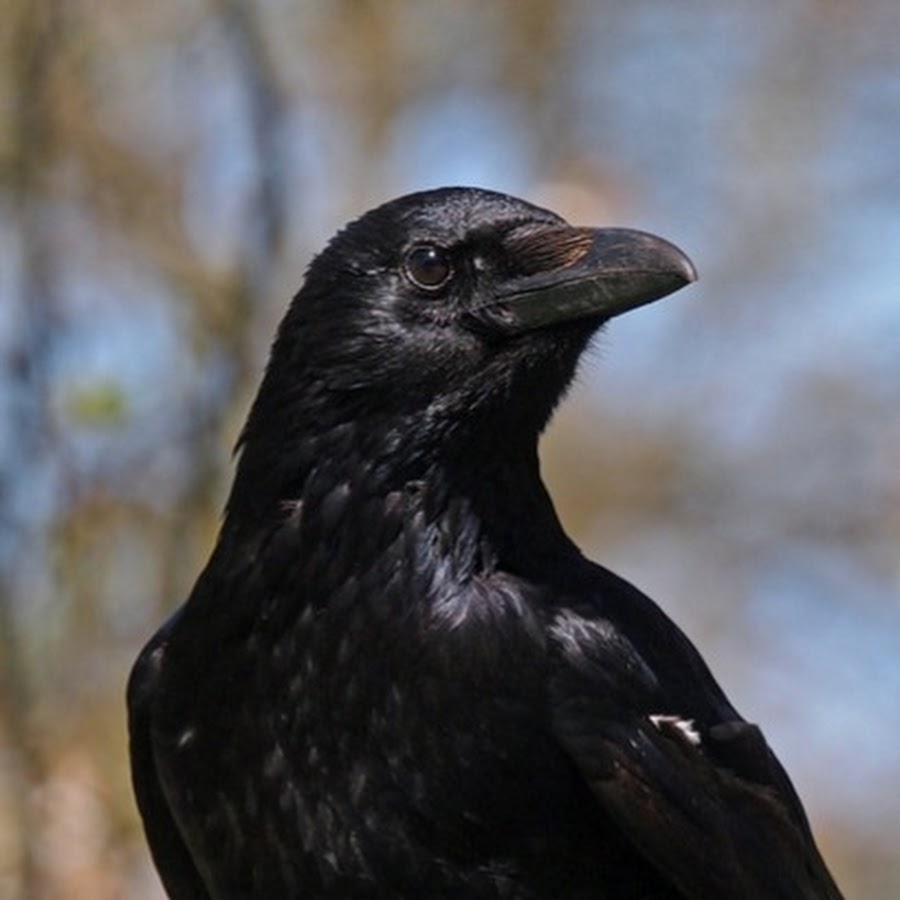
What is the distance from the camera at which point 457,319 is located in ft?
15.0

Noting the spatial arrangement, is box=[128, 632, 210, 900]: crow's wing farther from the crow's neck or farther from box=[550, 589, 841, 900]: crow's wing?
box=[550, 589, 841, 900]: crow's wing

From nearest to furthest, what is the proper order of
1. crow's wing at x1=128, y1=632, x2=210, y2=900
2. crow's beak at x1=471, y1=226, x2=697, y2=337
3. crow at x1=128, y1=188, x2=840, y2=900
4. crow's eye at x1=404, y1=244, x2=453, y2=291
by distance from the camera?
1. crow at x1=128, y1=188, x2=840, y2=900
2. crow's beak at x1=471, y1=226, x2=697, y2=337
3. crow's eye at x1=404, y1=244, x2=453, y2=291
4. crow's wing at x1=128, y1=632, x2=210, y2=900

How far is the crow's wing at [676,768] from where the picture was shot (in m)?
4.42

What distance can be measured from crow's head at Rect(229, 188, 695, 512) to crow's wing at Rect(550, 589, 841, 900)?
403 millimetres

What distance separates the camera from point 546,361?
15.1 feet

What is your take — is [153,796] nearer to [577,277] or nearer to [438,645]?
[438,645]

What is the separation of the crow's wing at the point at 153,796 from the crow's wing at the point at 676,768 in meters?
0.76

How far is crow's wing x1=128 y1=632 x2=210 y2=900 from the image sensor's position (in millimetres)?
4766

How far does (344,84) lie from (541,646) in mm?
9135

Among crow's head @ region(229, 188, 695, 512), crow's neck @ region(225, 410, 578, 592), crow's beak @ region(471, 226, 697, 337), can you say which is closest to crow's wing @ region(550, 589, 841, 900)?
crow's neck @ region(225, 410, 578, 592)

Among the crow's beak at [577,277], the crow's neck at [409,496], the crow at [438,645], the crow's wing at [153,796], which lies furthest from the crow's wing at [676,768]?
the crow's wing at [153,796]

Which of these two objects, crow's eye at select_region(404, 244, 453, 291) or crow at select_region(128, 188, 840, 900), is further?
crow's eye at select_region(404, 244, 453, 291)

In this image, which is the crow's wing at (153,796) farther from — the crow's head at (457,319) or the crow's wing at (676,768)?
the crow's wing at (676,768)

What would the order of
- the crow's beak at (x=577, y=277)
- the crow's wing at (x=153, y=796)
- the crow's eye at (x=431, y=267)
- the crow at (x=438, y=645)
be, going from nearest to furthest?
1. the crow at (x=438, y=645)
2. the crow's beak at (x=577, y=277)
3. the crow's eye at (x=431, y=267)
4. the crow's wing at (x=153, y=796)
